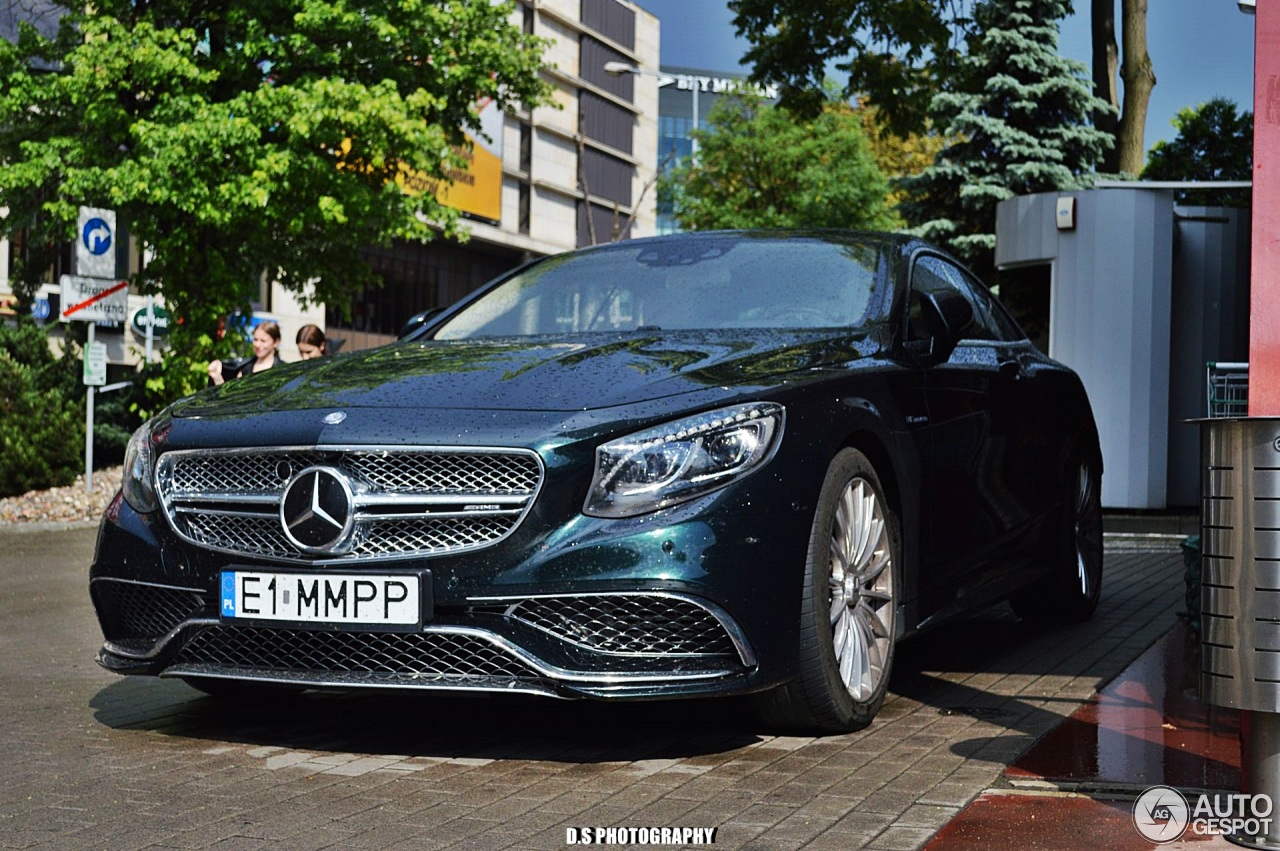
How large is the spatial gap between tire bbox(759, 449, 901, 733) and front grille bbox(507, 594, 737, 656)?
37 centimetres

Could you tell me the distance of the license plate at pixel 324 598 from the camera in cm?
426

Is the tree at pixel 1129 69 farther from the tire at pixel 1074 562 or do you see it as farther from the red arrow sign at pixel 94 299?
the tire at pixel 1074 562

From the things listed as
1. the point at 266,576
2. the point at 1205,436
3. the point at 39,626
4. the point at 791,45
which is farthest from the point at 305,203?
the point at 1205,436

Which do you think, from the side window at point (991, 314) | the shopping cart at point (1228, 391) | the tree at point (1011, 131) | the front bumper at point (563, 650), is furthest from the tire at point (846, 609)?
the tree at point (1011, 131)

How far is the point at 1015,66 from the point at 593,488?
29.6 m

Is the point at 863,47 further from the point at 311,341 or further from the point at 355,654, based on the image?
the point at 355,654

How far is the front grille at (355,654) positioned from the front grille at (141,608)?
0.30ft

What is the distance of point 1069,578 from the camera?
7.31 m

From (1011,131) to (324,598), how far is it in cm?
2932

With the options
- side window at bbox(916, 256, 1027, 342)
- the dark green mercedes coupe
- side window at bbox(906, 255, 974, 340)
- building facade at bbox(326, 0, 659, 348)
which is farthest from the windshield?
building facade at bbox(326, 0, 659, 348)

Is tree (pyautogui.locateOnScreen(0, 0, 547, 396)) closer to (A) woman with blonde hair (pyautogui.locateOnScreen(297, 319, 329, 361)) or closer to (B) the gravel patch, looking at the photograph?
(B) the gravel patch

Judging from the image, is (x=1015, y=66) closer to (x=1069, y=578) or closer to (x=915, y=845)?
(x=1069, y=578)

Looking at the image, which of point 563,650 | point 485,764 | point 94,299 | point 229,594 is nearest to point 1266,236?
point 563,650

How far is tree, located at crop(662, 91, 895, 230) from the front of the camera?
5016 cm
